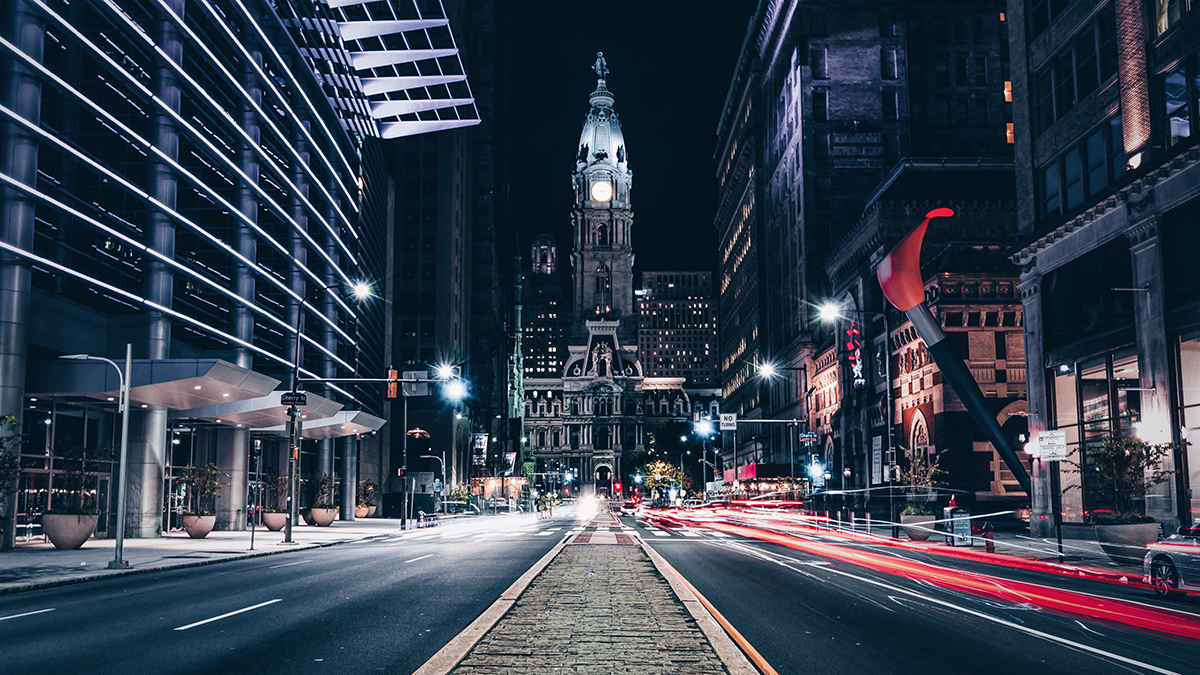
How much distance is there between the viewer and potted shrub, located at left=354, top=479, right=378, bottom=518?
2913 inches

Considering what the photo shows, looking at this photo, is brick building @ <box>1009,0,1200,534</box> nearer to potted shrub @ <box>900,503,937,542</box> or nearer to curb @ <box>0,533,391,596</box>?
potted shrub @ <box>900,503,937,542</box>

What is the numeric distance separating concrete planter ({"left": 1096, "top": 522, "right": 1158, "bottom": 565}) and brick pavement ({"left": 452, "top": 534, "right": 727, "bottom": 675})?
14.3 meters

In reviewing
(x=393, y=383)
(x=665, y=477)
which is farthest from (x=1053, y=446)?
(x=665, y=477)

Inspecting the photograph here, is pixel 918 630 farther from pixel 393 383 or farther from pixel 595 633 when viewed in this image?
pixel 393 383

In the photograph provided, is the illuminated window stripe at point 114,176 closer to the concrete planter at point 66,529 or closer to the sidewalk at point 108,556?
the concrete planter at point 66,529

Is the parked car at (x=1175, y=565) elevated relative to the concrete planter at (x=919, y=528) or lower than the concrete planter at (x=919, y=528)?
elevated

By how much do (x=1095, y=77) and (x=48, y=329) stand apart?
3903 cm

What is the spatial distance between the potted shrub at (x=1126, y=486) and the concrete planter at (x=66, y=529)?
30.9 meters

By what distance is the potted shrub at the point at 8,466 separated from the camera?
2655 centimetres

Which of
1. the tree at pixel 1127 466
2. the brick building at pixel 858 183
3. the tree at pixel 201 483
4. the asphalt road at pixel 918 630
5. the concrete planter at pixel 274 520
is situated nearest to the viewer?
the asphalt road at pixel 918 630

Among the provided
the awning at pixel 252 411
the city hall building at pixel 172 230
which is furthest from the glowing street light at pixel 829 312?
the awning at pixel 252 411

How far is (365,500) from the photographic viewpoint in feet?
256

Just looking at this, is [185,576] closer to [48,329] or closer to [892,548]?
[48,329]

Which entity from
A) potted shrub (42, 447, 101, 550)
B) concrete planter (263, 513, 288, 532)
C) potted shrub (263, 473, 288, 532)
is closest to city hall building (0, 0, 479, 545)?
potted shrub (42, 447, 101, 550)
